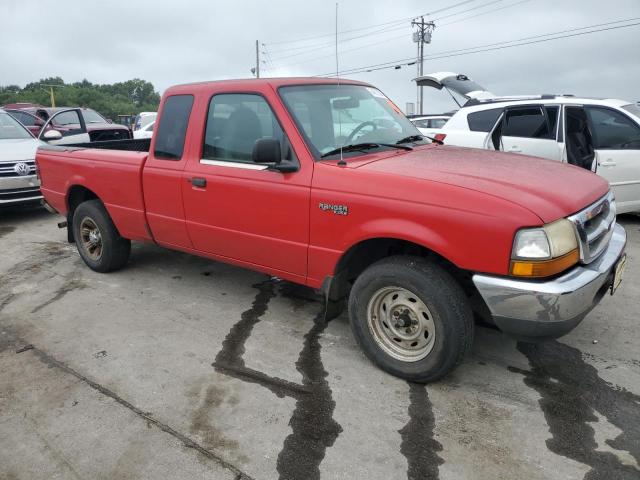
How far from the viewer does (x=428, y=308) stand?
295 centimetres

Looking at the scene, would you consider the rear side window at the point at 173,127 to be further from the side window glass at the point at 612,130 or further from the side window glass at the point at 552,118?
the side window glass at the point at 612,130

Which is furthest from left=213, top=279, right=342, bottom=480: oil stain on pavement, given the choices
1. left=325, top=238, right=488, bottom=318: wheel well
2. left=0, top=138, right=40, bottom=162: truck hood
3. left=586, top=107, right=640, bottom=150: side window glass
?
left=0, top=138, right=40, bottom=162: truck hood

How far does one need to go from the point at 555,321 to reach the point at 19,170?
25.5ft

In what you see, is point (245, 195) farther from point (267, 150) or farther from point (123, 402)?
point (123, 402)

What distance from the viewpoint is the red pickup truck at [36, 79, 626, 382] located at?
2693 mm

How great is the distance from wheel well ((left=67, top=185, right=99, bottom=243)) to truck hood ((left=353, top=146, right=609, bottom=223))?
3.39 metres

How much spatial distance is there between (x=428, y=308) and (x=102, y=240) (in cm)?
356

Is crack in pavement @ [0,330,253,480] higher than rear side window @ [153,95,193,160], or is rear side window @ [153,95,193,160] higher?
rear side window @ [153,95,193,160]

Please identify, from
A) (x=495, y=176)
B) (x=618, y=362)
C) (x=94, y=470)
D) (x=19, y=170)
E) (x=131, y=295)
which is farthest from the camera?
(x=19, y=170)

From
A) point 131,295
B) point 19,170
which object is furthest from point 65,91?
point 131,295

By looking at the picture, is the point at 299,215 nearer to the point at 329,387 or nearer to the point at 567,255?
the point at 329,387

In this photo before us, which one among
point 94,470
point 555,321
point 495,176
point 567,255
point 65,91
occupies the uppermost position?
point 65,91

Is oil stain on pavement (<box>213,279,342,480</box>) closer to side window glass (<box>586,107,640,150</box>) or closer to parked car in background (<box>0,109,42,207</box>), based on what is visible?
side window glass (<box>586,107,640,150</box>)

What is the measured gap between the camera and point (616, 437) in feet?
8.60
